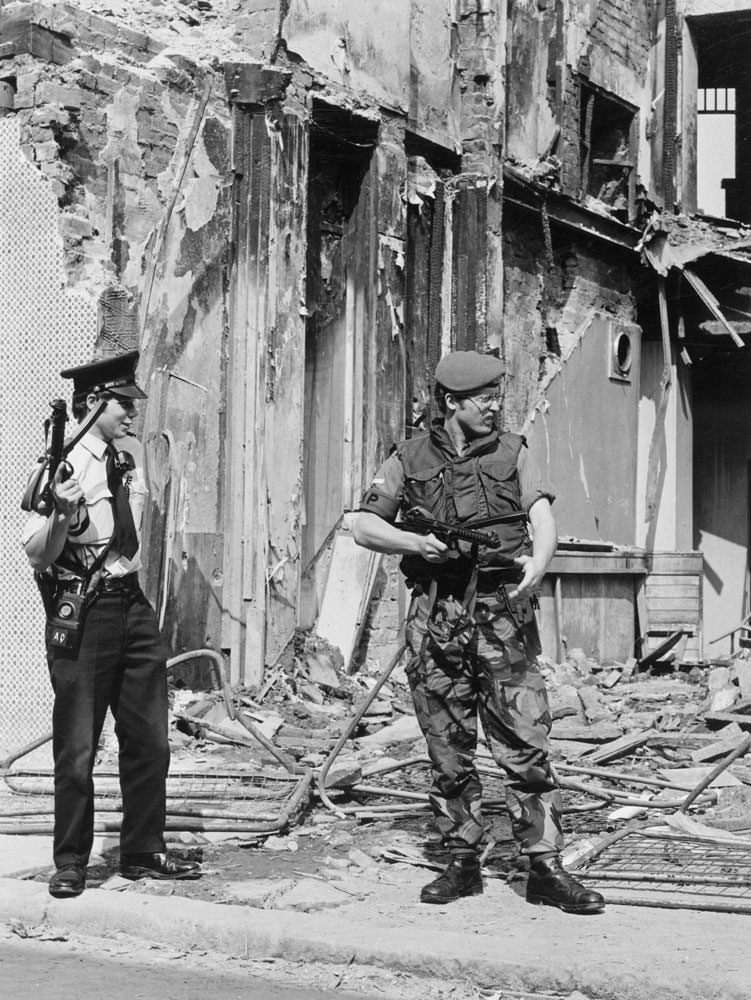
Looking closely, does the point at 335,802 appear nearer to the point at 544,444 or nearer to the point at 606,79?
the point at 544,444

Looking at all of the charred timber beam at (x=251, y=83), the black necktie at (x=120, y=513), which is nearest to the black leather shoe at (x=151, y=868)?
the black necktie at (x=120, y=513)

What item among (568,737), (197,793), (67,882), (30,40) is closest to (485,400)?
(67,882)

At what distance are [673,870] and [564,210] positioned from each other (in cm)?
911

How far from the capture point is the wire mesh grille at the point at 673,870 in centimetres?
508

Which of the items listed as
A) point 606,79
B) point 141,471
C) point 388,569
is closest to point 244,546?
point 388,569

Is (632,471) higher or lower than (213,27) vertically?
lower

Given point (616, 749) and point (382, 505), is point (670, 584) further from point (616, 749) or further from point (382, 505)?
point (382, 505)

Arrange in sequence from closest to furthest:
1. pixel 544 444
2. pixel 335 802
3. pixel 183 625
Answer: pixel 335 802 < pixel 183 625 < pixel 544 444

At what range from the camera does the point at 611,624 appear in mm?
13750

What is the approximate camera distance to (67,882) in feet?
16.3

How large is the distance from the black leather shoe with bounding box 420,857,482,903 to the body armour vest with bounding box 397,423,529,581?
994 millimetres

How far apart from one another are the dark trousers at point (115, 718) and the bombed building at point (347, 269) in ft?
9.76

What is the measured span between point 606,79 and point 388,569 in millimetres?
6455

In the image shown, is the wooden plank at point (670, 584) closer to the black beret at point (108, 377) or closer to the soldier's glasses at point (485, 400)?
the soldier's glasses at point (485, 400)
